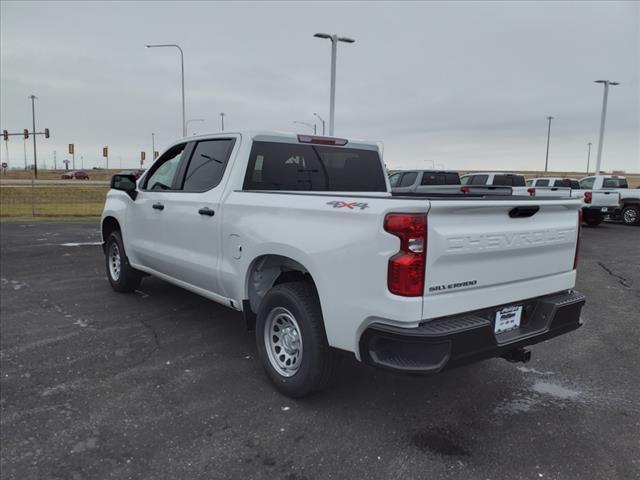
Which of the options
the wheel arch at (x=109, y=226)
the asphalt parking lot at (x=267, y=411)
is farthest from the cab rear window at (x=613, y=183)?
the wheel arch at (x=109, y=226)

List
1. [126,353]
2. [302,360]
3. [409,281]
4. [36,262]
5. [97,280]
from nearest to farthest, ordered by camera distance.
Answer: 1. [409,281]
2. [302,360]
3. [126,353]
4. [97,280]
5. [36,262]

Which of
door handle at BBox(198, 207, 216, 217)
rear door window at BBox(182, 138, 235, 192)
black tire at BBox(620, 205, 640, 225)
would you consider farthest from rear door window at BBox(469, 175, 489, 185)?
door handle at BBox(198, 207, 216, 217)

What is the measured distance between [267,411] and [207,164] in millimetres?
2402

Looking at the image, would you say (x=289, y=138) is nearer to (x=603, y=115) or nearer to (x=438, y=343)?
(x=438, y=343)

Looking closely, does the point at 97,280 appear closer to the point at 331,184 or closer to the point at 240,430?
the point at 331,184

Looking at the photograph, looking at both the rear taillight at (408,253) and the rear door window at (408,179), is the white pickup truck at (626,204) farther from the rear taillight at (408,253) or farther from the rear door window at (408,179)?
the rear taillight at (408,253)

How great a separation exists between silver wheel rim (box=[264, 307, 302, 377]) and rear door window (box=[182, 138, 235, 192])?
1.43 m

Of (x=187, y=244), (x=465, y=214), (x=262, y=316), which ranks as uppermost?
(x=465, y=214)

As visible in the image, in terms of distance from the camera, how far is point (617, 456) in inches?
118

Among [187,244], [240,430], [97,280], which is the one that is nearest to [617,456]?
[240,430]

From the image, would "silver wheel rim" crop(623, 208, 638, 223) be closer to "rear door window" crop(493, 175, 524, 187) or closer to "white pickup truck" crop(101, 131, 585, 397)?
"rear door window" crop(493, 175, 524, 187)

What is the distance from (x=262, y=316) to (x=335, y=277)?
96 centimetres

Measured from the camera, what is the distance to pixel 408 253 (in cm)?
282

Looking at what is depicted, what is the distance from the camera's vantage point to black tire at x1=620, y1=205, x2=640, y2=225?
62.8ft
